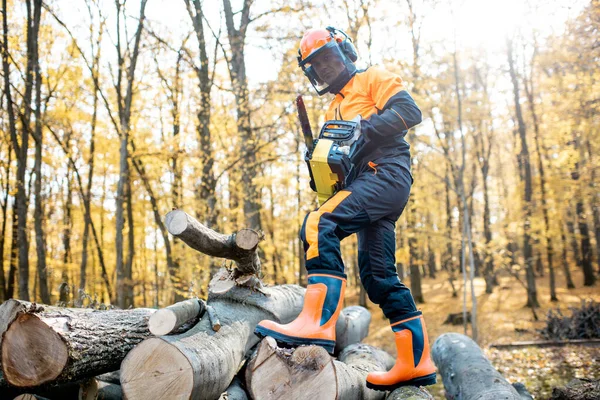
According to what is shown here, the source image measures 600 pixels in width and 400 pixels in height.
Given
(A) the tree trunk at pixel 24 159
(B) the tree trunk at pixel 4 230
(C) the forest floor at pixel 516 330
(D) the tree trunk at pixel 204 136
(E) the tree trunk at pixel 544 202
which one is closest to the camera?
(C) the forest floor at pixel 516 330

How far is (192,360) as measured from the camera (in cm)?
Result: 234

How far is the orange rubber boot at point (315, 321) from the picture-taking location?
2.63 meters

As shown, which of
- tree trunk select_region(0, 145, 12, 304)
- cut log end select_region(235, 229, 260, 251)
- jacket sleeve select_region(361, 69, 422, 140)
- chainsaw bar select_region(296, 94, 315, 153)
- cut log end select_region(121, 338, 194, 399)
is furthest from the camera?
tree trunk select_region(0, 145, 12, 304)

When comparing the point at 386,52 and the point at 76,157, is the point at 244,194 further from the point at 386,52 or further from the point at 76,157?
the point at 76,157

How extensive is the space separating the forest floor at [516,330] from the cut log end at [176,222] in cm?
192

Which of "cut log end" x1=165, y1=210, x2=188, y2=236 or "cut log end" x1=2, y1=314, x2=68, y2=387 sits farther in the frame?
"cut log end" x1=165, y1=210, x2=188, y2=236

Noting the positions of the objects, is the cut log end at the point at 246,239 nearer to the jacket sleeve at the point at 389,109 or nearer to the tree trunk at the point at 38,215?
the jacket sleeve at the point at 389,109

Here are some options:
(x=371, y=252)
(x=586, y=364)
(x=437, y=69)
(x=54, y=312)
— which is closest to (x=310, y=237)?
(x=371, y=252)

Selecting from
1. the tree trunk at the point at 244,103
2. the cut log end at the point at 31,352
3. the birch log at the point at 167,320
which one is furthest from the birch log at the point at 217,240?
the tree trunk at the point at 244,103

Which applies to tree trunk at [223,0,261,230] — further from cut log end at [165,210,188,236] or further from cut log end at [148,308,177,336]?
cut log end at [148,308,177,336]

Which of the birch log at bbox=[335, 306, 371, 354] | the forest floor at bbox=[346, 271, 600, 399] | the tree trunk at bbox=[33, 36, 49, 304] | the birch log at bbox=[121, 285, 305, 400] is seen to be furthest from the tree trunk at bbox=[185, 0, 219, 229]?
the birch log at bbox=[121, 285, 305, 400]

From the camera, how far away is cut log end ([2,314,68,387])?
233 cm

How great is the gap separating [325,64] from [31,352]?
8.33ft

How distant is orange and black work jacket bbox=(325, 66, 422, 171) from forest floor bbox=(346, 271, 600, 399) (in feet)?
4.26
